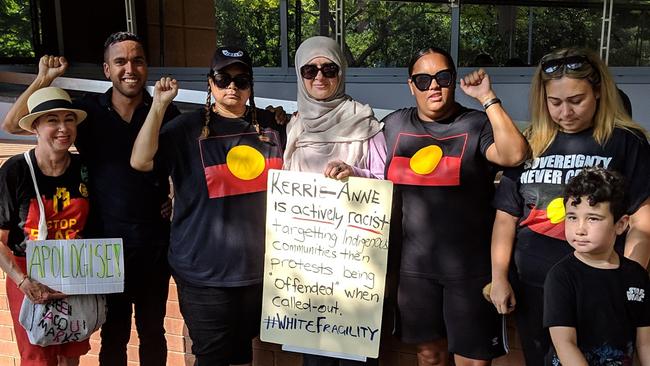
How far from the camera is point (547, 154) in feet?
6.98

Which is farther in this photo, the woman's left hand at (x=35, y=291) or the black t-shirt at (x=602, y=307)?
the woman's left hand at (x=35, y=291)

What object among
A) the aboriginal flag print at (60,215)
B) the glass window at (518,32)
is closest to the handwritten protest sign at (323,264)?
the aboriginal flag print at (60,215)

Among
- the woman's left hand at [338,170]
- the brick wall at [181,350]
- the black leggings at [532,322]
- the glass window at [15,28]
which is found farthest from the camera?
the glass window at [15,28]

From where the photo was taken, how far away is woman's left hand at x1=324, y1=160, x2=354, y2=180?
2.37 metres

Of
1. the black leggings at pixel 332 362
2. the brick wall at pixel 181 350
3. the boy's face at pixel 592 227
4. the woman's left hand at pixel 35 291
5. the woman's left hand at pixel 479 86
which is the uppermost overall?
the woman's left hand at pixel 479 86

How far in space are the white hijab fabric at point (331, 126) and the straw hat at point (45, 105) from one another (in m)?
1.00

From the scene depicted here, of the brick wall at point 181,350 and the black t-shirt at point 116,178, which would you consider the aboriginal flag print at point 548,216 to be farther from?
the black t-shirt at point 116,178

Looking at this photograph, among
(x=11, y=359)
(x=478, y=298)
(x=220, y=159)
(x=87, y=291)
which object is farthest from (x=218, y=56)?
(x=11, y=359)

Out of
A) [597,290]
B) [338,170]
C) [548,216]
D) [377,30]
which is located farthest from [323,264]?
[377,30]

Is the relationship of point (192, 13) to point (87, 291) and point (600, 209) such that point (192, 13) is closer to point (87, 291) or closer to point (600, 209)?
point (87, 291)

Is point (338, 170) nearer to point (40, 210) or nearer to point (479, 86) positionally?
point (479, 86)

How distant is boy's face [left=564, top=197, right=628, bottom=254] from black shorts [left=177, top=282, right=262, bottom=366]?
1.34m

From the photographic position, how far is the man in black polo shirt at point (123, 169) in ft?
8.87

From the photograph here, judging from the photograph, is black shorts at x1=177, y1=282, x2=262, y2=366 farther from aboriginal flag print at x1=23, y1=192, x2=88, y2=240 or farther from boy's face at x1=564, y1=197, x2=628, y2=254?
boy's face at x1=564, y1=197, x2=628, y2=254
